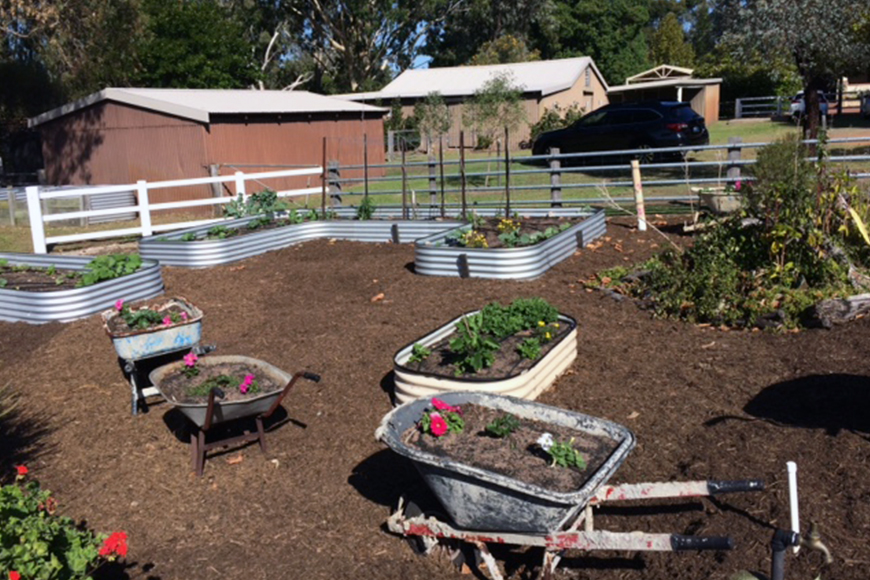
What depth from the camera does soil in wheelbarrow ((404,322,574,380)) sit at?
5.89m

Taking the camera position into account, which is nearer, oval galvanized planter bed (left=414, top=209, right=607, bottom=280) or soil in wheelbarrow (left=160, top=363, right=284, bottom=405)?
soil in wheelbarrow (left=160, top=363, right=284, bottom=405)

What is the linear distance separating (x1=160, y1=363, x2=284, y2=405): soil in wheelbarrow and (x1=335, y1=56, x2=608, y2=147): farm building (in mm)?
30700

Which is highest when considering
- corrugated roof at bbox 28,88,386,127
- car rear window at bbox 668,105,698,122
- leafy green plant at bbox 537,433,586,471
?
corrugated roof at bbox 28,88,386,127

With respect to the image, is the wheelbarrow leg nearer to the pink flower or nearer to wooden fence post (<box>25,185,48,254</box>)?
the pink flower

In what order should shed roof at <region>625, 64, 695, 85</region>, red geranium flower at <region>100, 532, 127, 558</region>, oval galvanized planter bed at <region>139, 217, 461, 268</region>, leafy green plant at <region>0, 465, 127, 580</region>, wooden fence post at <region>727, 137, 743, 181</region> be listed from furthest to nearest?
shed roof at <region>625, 64, 695, 85</region> < wooden fence post at <region>727, 137, 743, 181</region> < oval galvanized planter bed at <region>139, 217, 461, 268</region> < red geranium flower at <region>100, 532, 127, 558</region> < leafy green plant at <region>0, 465, 127, 580</region>

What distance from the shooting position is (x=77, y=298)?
920cm

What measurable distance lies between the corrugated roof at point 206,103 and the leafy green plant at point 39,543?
19.1 metres

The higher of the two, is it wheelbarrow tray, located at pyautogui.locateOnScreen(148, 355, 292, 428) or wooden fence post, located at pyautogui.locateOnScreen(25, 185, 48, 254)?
wooden fence post, located at pyautogui.locateOnScreen(25, 185, 48, 254)

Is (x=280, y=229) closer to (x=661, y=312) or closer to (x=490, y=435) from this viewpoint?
(x=661, y=312)

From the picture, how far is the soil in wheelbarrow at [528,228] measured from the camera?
395 inches

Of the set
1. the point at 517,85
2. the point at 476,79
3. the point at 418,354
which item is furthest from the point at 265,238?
the point at 476,79

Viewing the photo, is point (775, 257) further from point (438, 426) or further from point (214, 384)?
point (214, 384)

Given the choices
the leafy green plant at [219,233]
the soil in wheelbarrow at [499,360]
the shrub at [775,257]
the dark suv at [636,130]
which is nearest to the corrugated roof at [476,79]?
the dark suv at [636,130]

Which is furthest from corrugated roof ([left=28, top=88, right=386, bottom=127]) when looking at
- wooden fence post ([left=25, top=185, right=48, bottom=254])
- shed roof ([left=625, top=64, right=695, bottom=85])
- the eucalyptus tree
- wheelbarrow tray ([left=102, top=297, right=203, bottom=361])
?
shed roof ([left=625, top=64, right=695, bottom=85])
